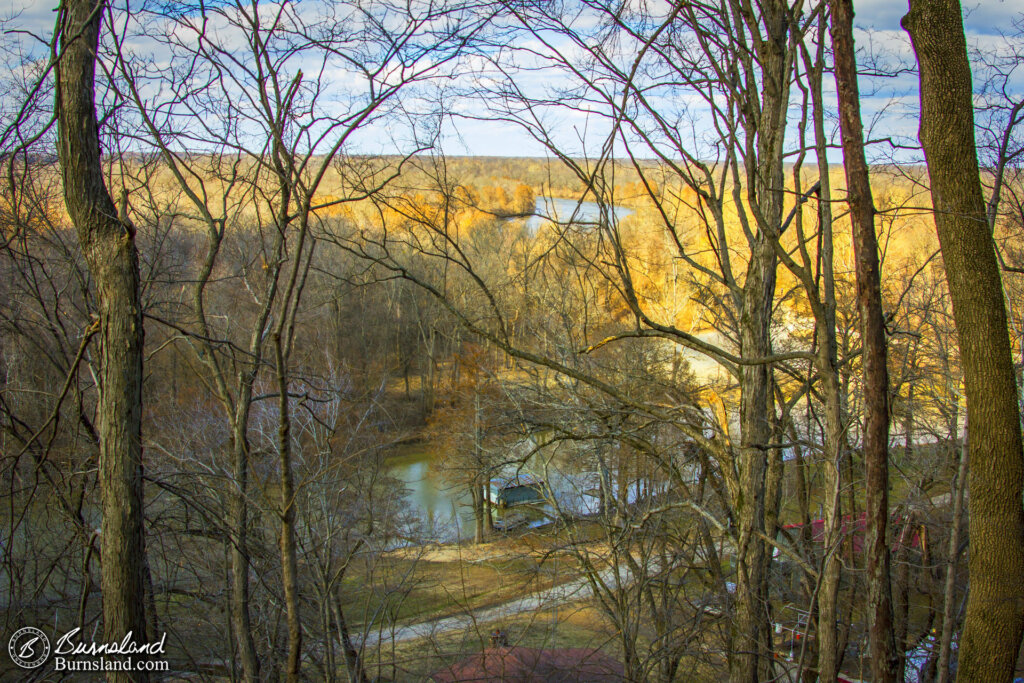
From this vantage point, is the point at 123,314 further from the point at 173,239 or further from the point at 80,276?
the point at 173,239

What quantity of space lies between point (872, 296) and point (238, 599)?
253 inches

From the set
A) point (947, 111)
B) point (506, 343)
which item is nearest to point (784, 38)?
point (947, 111)

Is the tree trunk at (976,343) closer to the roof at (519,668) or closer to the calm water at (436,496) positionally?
the roof at (519,668)

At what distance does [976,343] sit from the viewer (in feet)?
12.1

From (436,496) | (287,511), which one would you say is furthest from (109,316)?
(436,496)

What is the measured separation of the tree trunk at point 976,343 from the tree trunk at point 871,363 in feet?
2.05

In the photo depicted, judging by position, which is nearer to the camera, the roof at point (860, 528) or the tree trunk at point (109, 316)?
the tree trunk at point (109, 316)

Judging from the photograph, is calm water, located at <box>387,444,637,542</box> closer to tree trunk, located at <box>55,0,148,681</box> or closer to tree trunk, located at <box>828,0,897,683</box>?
tree trunk, located at <box>828,0,897,683</box>

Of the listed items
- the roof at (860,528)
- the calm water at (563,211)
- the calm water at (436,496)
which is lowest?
the calm water at (436,496)

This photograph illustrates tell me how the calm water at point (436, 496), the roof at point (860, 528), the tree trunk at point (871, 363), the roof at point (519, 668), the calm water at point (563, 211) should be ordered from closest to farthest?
the tree trunk at point (871, 363) < the roof at point (860, 528) < the calm water at point (563, 211) < the roof at point (519, 668) < the calm water at point (436, 496)

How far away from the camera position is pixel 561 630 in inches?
662

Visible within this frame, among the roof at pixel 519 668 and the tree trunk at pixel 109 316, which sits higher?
the tree trunk at pixel 109 316

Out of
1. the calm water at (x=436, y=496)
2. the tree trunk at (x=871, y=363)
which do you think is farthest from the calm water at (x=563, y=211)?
the calm water at (x=436, y=496)

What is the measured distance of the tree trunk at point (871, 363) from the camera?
10.7 feet
